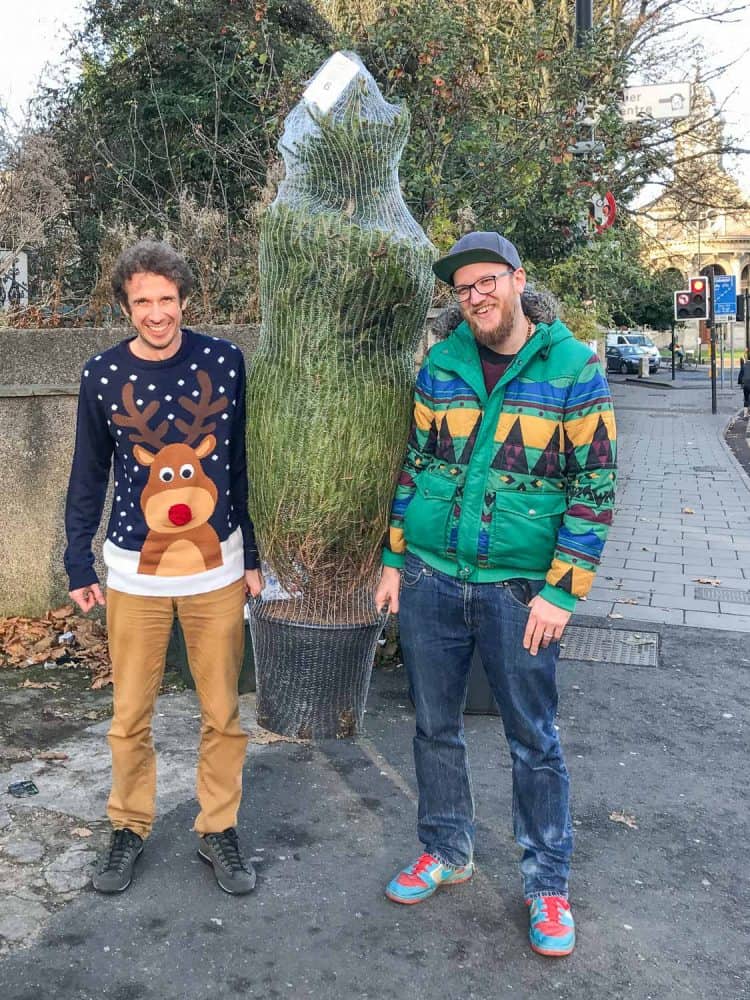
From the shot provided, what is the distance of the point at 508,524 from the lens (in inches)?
111

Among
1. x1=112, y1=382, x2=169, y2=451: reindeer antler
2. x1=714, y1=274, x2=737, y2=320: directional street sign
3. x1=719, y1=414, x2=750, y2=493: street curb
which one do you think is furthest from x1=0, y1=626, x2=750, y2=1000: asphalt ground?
x1=714, y1=274, x2=737, y2=320: directional street sign

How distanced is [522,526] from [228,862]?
1.46 metres

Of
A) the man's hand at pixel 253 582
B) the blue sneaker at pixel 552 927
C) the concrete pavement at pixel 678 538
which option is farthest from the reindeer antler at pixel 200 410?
the concrete pavement at pixel 678 538

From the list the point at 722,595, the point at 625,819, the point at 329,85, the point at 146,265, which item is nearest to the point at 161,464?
the point at 146,265

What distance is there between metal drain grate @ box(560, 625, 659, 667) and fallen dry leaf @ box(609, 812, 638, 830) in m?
1.92

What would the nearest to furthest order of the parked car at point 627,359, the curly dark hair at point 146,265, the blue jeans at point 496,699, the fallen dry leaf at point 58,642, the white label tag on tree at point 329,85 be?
the blue jeans at point 496,699 < the curly dark hair at point 146,265 < the white label tag on tree at point 329,85 < the fallen dry leaf at point 58,642 < the parked car at point 627,359

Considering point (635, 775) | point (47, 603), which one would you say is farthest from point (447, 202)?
point (635, 775)

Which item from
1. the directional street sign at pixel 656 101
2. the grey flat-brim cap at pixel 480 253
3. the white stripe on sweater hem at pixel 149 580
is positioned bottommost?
the white stripe on sweater hem at pixel 149 580

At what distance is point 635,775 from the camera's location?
4.21m

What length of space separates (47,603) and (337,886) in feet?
10.8

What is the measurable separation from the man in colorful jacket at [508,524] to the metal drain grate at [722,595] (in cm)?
441

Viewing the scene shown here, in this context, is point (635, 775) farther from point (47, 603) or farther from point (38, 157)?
point (38, 157)

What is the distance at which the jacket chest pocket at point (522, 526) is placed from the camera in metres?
2.82

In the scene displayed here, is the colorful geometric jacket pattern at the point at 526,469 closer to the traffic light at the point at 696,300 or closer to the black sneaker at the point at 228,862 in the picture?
the black sneaker at the point at 228,862
